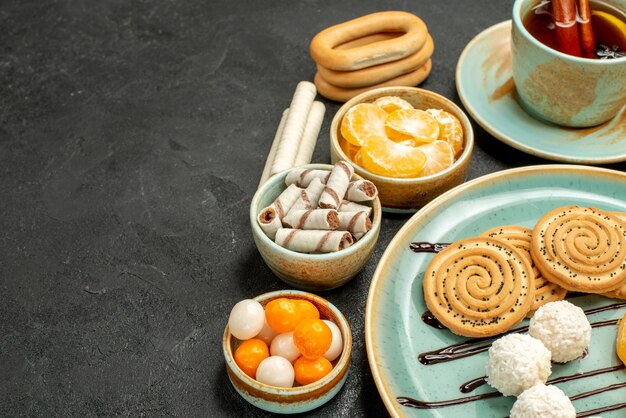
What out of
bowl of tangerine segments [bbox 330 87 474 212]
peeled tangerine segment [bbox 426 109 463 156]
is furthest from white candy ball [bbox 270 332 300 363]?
peeled tangerine segment [bbox 426 109 463 156]

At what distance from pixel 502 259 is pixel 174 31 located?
5.37 feet

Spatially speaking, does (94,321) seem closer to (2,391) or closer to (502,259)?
(2,391)

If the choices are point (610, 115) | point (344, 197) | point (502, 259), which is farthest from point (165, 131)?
point (610, 115)

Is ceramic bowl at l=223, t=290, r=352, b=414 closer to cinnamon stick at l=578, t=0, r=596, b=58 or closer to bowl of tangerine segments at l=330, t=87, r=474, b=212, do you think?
bowl of tangerine segments at l=330, t=87, r=474, b=212

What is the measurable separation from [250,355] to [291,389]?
0.12 meters

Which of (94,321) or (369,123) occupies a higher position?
(369,123)

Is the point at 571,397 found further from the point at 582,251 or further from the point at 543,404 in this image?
the point at 582,251

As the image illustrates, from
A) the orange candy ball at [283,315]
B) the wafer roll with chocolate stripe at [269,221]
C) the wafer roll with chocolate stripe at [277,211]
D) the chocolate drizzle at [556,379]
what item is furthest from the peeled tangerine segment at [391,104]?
the chocolate drizzle at [556,379]

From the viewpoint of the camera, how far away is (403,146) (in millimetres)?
1768

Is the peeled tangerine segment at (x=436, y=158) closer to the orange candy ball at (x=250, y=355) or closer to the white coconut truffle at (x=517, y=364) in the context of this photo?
the white coconut truffle at (x=517, y=364)

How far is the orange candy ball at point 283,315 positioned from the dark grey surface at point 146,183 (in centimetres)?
20

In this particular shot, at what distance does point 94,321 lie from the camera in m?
1.66

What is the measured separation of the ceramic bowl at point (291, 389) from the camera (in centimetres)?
136

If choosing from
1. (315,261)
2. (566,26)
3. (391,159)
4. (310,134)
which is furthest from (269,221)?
(566,26)
